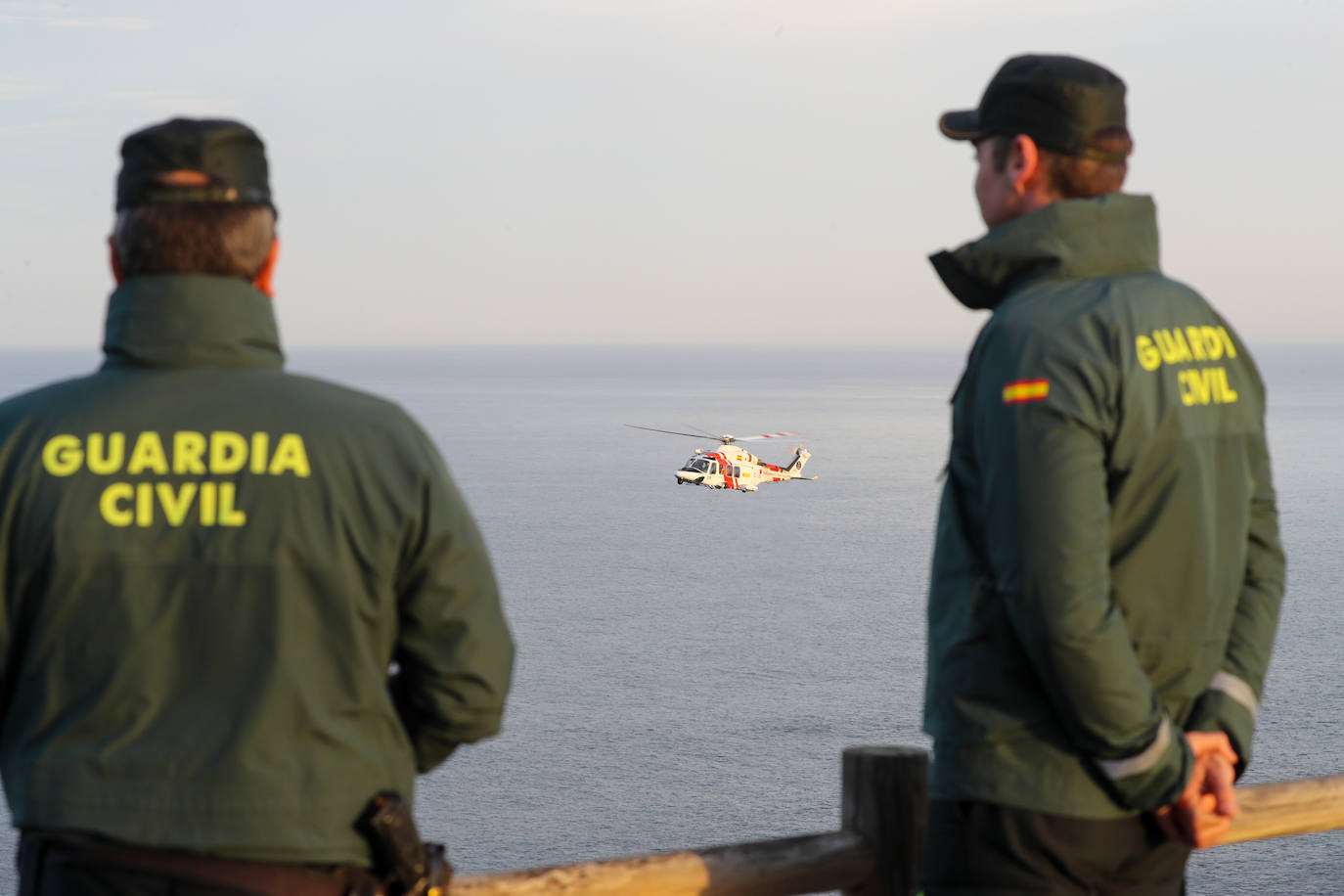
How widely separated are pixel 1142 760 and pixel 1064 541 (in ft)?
1.25

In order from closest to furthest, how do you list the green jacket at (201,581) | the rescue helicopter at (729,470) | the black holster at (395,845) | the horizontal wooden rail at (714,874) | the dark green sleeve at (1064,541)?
the green jacket at (201,581) < the black holster at (395,845) < the dark green sleeve at (1064,541) < the horizontal wooden rail at (714,874) < the rescue helicopter at (729,470)

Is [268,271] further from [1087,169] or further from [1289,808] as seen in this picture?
[1289,808]

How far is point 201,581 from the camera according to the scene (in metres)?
1.84

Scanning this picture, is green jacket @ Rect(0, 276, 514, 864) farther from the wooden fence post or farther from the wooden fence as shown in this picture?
the wooden fence post

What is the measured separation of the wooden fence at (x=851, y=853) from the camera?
2.96 meters

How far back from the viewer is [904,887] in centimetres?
325

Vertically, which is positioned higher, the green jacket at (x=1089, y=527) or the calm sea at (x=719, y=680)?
the green jacket at (x=1089, y=527)

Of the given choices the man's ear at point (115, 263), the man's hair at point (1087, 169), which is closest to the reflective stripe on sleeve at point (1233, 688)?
the man's hair at point (1087, 169)

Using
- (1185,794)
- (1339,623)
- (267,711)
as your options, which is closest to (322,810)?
(267,711)

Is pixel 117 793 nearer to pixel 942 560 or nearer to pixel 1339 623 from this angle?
pixel 942 560

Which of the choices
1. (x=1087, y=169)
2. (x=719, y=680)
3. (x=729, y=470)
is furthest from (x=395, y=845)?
(x=729, y=470)

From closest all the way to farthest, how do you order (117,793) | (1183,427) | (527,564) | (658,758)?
(117,793)
(1183,427)
(658,758)
(527,564)

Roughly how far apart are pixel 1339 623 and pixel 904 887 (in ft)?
353

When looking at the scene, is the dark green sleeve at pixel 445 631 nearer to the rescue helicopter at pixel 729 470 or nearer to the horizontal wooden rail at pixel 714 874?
the horizontal wooden rail at pixel 714 874
